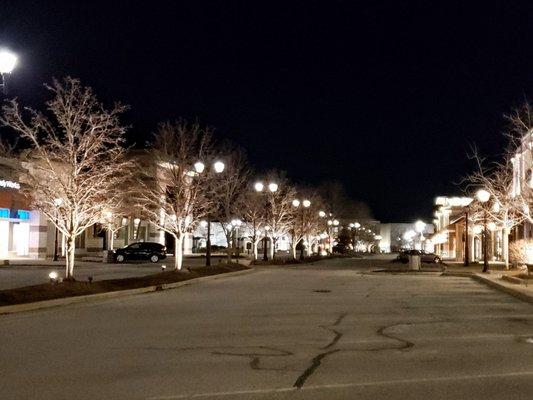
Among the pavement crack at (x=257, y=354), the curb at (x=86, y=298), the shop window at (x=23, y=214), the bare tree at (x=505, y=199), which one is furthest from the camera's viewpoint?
the shop window at (x=23, y=214)

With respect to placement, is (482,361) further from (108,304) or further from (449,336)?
(108,304)

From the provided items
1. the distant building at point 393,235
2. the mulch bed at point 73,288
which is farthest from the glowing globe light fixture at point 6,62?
the distant building at point 393,235

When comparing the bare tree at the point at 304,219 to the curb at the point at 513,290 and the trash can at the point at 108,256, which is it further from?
the curb at the point at 513,290

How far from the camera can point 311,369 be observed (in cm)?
1062

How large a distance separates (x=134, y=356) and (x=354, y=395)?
14.2 feet

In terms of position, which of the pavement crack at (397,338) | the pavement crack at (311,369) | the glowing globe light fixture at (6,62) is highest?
the glowing globe light fixture at (6,62)

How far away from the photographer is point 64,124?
23641 millimetres

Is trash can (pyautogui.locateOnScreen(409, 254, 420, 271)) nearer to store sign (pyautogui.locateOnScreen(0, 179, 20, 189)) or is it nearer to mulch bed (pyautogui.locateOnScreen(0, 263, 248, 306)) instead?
mulch bed (pyautogui.locateOnScreen(0, 263, 248, 306))

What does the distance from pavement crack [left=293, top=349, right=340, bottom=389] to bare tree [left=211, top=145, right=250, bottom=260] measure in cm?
3692

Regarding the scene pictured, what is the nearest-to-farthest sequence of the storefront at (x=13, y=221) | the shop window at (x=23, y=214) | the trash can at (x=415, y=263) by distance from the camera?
the trash can at (x=415, y=263), the storefront at (x=13, y=221), the shop window at (x=23, y=214)

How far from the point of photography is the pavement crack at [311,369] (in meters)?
9.61

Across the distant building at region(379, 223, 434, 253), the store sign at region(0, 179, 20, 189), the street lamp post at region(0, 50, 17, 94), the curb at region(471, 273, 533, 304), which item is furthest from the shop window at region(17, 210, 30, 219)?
the distant building at region(379, 223, 434, 253)

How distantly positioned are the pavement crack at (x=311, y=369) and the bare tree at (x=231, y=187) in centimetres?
3692

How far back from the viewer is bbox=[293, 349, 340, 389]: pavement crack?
961 cm
